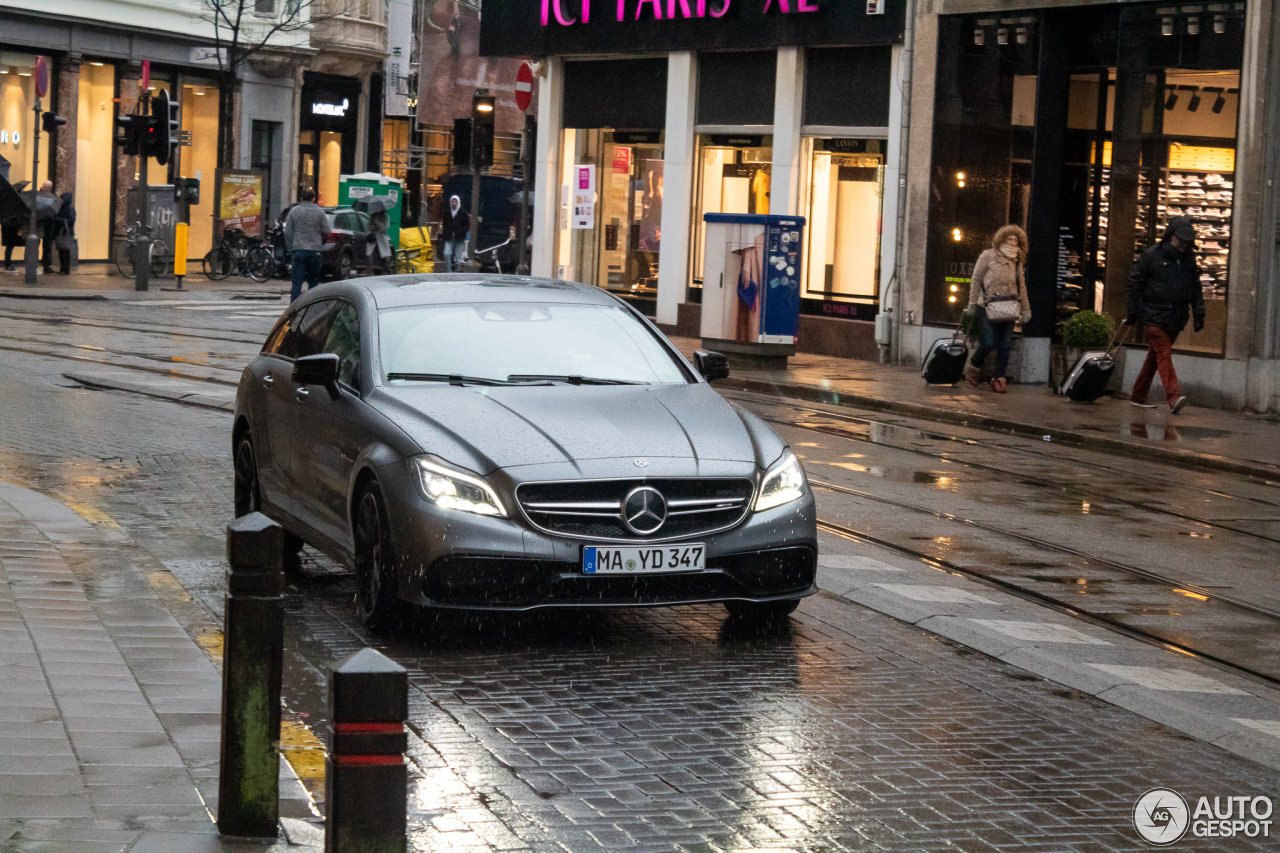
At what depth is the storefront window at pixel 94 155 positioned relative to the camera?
1706 inches

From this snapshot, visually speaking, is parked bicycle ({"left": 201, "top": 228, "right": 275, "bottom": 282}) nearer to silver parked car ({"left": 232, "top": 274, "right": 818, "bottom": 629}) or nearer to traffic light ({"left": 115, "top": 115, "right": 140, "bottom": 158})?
traffic light ({"left": 115, "top": 115, "right": 140, "bottom": 158})

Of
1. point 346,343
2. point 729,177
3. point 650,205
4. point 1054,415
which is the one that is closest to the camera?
point 346,343

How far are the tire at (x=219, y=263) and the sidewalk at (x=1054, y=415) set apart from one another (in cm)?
2045

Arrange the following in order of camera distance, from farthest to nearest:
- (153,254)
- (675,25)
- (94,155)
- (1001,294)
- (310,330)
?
(94,155) → (153,254) → (675,25) → (1001,294) → (310,330)

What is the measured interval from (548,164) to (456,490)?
23287mm

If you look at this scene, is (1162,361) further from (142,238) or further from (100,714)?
(142,238)

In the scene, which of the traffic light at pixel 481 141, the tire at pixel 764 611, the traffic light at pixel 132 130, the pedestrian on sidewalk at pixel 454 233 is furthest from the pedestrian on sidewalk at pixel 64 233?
the tire at pixel 764 611

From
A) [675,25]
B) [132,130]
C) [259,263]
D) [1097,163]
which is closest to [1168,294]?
[1097,163]

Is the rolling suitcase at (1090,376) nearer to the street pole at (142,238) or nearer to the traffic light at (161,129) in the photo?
the street pole at (142,238)

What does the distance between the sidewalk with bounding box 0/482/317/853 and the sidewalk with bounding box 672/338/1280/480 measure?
31.7ft

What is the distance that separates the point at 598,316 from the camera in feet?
29.1

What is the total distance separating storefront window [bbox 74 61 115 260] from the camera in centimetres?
4334

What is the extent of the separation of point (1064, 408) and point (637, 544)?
12.3 meters

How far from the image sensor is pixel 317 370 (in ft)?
26.5
